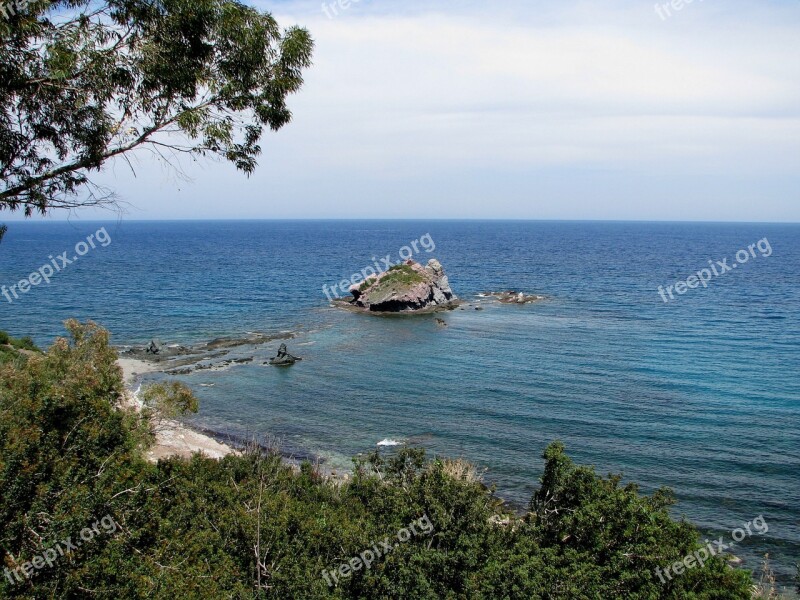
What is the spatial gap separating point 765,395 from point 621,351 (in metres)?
13.6

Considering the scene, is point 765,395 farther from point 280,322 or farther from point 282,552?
point 280,322

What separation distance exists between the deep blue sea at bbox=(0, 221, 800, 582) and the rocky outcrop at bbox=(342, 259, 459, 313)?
4.30 metres

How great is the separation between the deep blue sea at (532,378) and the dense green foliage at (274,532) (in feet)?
20.5

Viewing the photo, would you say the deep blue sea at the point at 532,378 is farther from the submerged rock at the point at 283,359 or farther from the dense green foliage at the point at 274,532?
the dense green foliage at the point at 274,532

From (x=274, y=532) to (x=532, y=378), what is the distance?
110 feet

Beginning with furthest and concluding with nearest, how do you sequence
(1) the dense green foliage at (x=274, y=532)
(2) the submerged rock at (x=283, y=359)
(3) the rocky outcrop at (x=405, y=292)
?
(3) the rocky outcrop at (x=405, y=292) < (2) the submerged rock at (x=283, y=359) < (1) the dense green foliage at (x=274, y=532)

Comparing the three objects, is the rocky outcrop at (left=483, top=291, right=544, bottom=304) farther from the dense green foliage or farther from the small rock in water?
the dense green foliage

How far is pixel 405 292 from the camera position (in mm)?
74250

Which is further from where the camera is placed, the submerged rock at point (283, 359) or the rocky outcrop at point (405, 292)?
the rocky outcrop at point (405, 292)

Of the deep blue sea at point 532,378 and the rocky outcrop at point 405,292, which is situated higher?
the rocky outcrop at point 405,292

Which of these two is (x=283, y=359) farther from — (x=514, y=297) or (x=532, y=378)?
(x=514, y=297)

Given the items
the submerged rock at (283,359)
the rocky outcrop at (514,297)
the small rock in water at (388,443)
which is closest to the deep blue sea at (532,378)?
the small rock in water at (388,443)

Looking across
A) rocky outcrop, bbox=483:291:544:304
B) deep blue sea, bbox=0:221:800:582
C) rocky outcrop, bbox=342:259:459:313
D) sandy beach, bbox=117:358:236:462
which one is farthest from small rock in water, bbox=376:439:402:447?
rocky outcrop, bbox=483:291:544:304

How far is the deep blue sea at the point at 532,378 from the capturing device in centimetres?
3109
